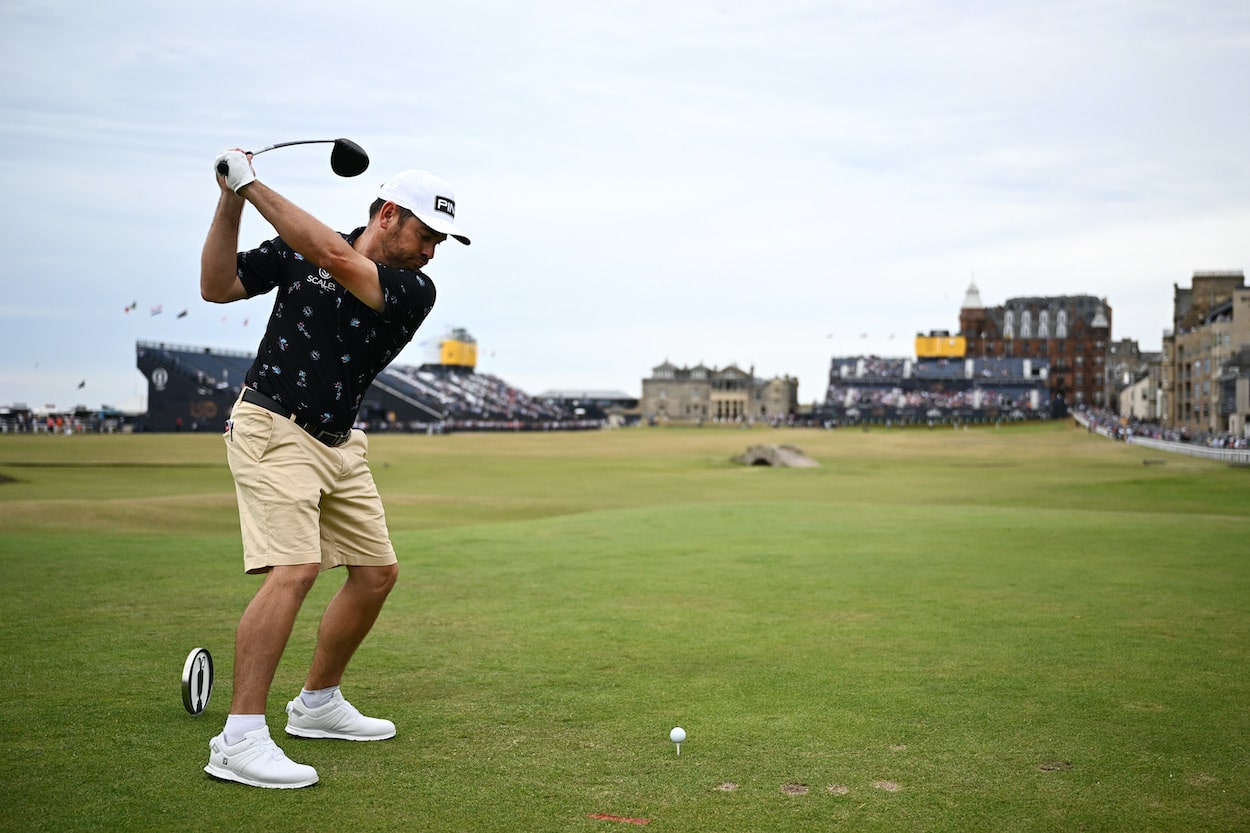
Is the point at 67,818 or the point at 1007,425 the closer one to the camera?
the point at 67,818

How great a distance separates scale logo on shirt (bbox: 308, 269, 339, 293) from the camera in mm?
6066

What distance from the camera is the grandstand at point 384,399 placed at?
388 ft

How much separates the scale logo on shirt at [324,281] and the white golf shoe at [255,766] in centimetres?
232

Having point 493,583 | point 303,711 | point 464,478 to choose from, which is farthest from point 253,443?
point 464,478

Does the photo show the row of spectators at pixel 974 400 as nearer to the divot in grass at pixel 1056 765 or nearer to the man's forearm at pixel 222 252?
the divot in grass at pixel 1056 765

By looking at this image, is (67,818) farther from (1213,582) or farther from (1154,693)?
(1213,582)

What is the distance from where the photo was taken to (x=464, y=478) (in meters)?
47.2

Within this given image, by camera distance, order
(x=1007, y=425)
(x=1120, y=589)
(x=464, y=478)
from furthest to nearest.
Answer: (x=1007, y=425)
(x=464, y=478)
(x=1120, y=589)

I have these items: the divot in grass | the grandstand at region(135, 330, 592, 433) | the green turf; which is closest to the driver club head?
the green turf

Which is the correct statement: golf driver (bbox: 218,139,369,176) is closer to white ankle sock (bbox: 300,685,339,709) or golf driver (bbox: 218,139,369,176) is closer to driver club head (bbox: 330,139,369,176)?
driver club head (bbox: 330,139,369,176)

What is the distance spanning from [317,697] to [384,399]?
14571 cm

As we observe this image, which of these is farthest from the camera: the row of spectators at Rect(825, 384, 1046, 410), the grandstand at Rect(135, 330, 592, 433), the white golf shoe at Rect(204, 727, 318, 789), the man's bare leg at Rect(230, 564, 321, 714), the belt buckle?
the row of spectators at Rect(825, 384, 1046, 410)

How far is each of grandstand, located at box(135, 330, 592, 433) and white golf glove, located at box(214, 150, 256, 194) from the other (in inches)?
3319

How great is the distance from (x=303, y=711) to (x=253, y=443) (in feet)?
5.02
